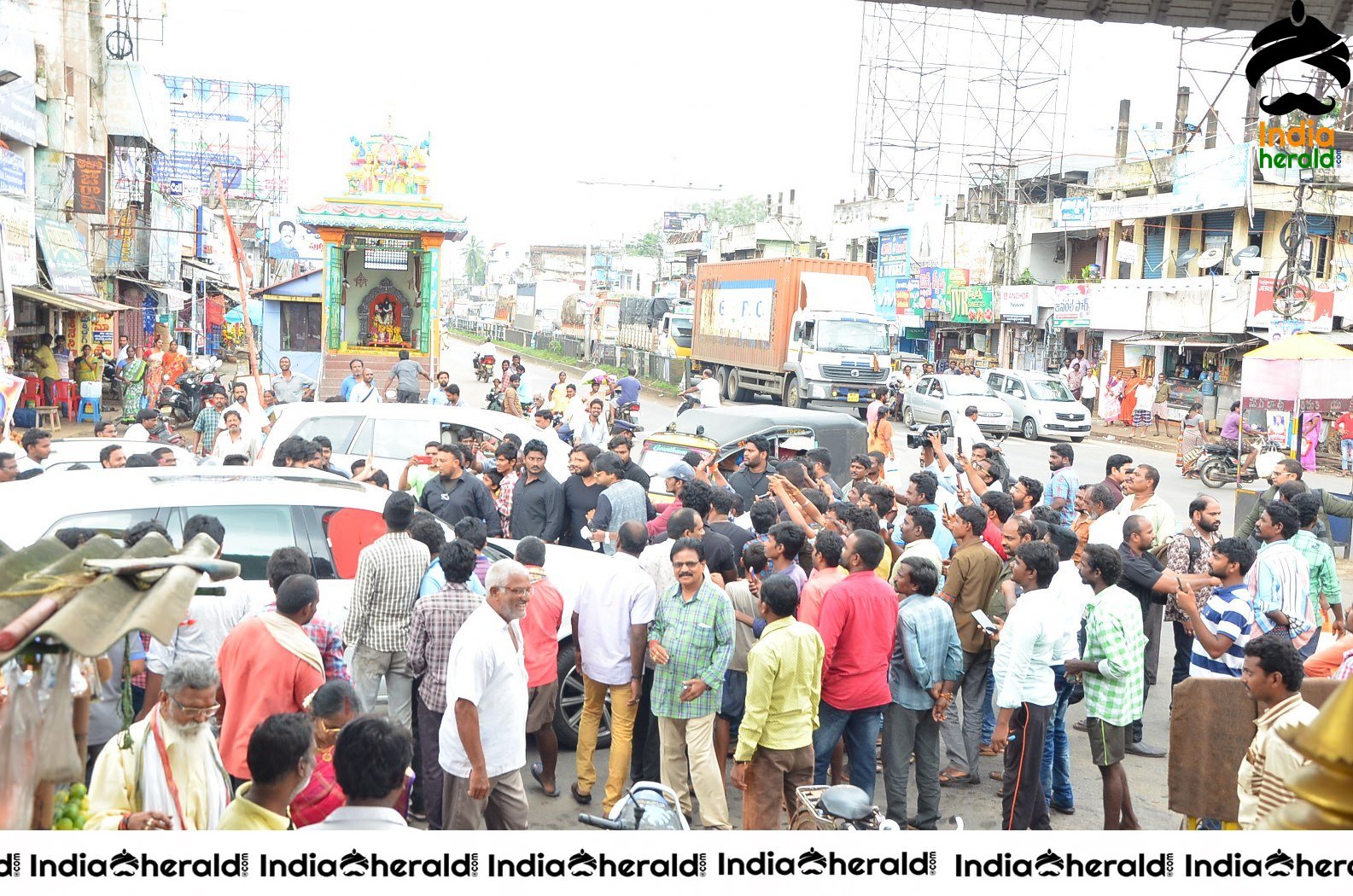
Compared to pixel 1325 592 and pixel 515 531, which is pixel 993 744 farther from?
pixel 515 531

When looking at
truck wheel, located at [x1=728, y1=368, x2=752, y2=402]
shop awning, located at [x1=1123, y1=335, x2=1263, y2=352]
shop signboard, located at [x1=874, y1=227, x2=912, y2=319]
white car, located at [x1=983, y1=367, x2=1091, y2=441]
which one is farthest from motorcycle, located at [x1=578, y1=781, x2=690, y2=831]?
shop signboard, located at [x1=874, y1=227, x2=912, y2=319]

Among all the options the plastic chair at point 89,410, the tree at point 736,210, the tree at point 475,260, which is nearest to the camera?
the plastic chair at point 89,410

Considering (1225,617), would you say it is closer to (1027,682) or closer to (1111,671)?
(1111,671)

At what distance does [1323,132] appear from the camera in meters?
24.6

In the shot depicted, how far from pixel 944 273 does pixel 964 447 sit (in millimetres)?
30363

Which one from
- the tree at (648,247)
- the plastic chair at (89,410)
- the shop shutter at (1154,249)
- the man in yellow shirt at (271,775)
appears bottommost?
the plastic chair at (89,410)

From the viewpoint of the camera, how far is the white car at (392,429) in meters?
11.0

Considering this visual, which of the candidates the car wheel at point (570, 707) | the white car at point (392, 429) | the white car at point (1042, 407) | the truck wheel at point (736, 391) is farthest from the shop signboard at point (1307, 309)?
the car wheel at point (570, 707)

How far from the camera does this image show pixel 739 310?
110ft

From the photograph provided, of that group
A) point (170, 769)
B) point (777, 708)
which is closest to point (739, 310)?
point (777, 708)

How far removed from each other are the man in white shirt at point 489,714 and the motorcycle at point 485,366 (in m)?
30.2

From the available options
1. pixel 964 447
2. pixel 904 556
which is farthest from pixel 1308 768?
pixel 964 447

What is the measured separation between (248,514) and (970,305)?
37.6 metres

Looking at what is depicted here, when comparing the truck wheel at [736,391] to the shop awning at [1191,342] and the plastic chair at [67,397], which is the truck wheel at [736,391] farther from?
the plastic chair at [67,397]
